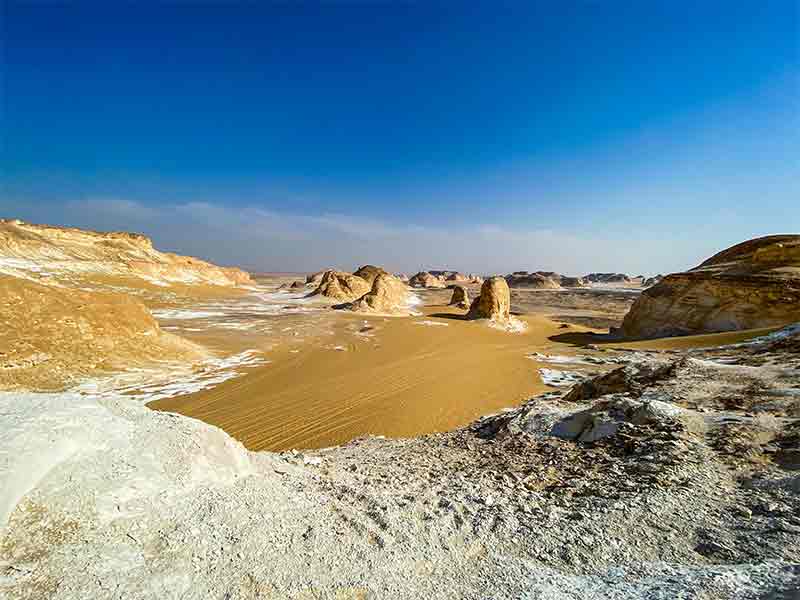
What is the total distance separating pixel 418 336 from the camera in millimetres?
21547

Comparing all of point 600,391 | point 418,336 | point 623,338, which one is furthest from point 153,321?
point 623,338

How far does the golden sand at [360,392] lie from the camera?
865 cm

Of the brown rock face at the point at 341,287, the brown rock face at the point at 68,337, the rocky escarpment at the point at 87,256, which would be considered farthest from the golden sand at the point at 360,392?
the rocky escarpment at the point at 87,256

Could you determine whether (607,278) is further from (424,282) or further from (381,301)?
(381,301)

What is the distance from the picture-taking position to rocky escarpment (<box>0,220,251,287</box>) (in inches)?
1490

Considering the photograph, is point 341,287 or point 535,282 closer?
point 341,287

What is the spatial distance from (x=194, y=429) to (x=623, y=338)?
24.2m

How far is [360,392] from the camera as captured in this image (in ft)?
37.3

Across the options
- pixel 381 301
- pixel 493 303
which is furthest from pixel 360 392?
pixel 381 301

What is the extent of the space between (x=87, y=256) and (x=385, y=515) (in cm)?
5889

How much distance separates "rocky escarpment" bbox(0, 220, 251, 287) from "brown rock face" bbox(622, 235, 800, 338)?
4587cm

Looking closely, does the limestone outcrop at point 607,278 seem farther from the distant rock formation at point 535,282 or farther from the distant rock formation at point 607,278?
the distant rock formation at point 535,282

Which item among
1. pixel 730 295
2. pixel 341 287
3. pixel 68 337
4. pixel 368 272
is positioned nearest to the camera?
pixel 68 337

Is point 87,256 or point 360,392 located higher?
point 87,256
